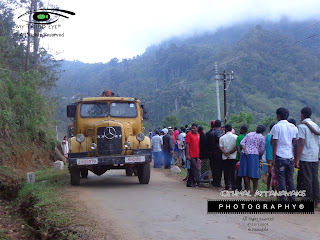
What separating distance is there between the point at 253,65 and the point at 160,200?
53264 mm

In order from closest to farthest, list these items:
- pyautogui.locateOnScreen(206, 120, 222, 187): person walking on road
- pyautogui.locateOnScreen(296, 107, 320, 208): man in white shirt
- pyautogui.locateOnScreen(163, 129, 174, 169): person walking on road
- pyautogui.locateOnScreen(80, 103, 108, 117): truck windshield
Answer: pyautogui.locateOnScreen(296, 107, 320, 208): man in white shirt < pyautogui.locateOnScreen(206, 120, 222, 187): person walking on road < pyautogui.locateOnScreen(80, 103, 108, 117): truck windshield < pyautogui.locateOnScreen(163, 129, 174, 169): person walking on road

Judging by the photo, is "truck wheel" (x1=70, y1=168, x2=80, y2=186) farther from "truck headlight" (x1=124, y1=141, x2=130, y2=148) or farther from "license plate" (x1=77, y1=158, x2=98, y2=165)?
"truck headlight" (x1=124, y1=141, x2=130, y2=148)

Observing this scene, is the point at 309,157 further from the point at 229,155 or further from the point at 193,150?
the point at 193,150

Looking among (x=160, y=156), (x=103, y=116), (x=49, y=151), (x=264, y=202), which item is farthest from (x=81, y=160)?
(x=49, y=151)

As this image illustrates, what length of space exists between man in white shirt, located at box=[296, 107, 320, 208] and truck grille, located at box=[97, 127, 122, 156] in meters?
5.07


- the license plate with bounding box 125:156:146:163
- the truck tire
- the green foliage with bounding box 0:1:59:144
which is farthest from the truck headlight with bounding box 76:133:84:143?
the green foliage with bounding box 0:1:59:144

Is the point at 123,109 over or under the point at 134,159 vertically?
over

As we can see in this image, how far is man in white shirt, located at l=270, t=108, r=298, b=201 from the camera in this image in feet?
23.5

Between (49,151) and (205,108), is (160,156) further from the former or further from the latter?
(205,108)

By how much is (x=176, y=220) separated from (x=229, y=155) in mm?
3536

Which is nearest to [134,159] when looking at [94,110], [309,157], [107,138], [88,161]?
[107,138]

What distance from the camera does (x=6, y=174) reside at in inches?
535

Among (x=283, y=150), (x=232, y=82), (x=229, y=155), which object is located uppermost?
(x=232, y=82)

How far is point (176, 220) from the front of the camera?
6305 mm
